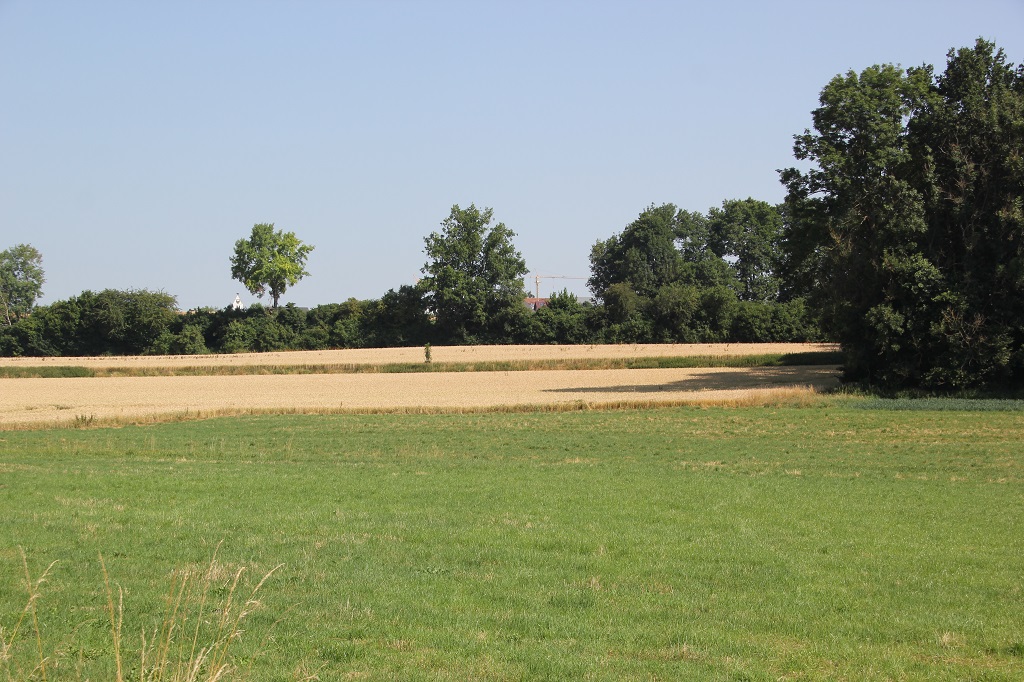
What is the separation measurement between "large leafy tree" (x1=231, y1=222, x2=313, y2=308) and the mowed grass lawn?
8473 centimetres

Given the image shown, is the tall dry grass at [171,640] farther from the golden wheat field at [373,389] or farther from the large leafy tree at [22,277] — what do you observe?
the large leafy tree at [22,277]

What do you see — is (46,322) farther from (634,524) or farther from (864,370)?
(634,524)

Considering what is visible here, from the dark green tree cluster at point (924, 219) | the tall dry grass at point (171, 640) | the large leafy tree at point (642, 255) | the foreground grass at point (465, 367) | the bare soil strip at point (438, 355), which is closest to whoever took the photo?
the tall dry grass at point (171, 640)

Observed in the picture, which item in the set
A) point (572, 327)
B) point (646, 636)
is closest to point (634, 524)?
point (646, 636)

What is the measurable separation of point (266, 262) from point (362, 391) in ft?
204

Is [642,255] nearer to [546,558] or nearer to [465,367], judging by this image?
[465,367]

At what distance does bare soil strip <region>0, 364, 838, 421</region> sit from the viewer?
4056 cm

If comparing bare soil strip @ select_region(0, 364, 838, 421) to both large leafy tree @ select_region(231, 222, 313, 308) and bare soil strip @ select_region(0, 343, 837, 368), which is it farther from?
large leafy tree @ select_region(231, 222, 313, 308)

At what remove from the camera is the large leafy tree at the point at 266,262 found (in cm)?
10788

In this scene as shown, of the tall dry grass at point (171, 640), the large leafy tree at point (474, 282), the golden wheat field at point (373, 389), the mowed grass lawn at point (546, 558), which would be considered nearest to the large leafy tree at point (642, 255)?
the large leafy tree at point (474, 282)

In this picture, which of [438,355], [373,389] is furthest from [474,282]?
[373,389]

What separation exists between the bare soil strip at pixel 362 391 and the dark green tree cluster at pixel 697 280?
27604mm

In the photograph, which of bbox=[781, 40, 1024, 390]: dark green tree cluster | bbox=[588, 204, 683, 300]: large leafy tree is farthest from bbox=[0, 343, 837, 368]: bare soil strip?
bbox=[588, 204, 683, 300]: large leafy tree

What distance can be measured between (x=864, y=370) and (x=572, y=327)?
2021 inches
